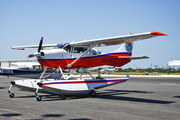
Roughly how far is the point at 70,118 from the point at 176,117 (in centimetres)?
300

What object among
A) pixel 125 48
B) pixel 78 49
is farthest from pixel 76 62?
Answer: pixel 125 48

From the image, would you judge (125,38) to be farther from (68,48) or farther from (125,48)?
(125,48)

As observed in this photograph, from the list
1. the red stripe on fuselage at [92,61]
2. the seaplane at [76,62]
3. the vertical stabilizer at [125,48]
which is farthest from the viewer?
the vertical stabilizer at [125,48]

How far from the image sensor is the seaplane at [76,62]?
9.73 meters

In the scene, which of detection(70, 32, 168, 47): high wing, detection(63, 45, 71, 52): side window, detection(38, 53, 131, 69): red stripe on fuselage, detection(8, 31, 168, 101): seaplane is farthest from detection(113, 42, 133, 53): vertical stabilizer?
detection(63, 45, 71, 52): side window

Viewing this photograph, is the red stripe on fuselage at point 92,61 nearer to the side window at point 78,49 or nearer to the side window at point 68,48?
the side window at point 78,49

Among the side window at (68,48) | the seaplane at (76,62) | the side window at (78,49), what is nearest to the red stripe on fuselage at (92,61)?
the seaplane at (76,62)

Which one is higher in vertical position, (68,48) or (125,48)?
(125,48)

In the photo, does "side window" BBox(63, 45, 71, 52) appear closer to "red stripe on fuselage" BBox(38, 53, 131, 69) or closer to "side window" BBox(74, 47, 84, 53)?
"side window" BBox(74, 47, 84, 53)

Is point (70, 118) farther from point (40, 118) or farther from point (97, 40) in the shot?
point (97, 40)

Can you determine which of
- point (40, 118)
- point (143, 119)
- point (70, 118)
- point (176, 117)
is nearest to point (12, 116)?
point (40, 118)

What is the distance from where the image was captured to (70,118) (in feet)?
17.4

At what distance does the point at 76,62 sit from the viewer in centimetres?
1145

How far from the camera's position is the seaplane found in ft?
31.9
